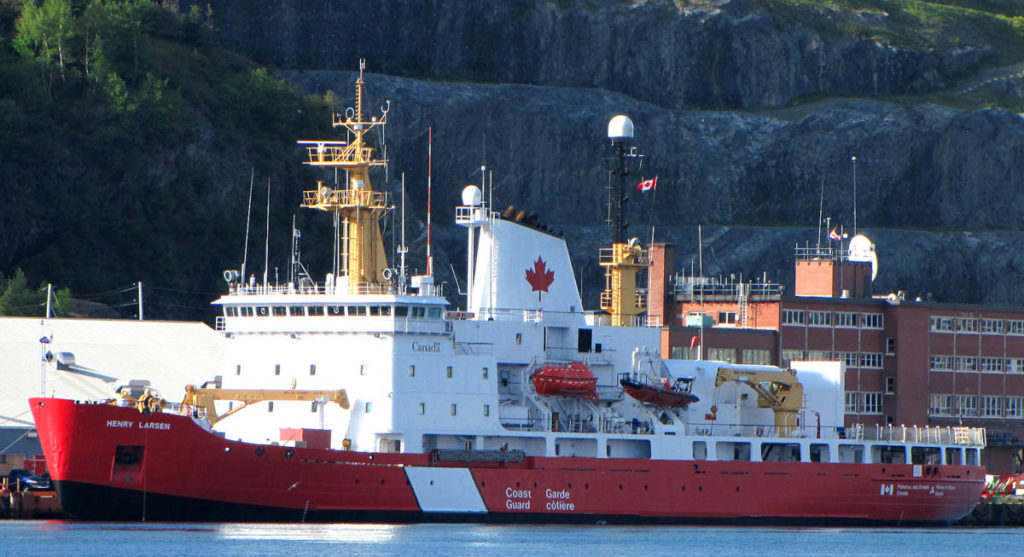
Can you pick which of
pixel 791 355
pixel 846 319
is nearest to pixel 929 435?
pixel 791 355

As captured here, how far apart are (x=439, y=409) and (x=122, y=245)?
32.4 m

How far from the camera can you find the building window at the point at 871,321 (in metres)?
66.8

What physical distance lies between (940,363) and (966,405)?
2006 millimetres

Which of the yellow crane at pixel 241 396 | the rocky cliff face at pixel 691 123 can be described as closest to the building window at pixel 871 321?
the rocky cliff face at pixel 691 123

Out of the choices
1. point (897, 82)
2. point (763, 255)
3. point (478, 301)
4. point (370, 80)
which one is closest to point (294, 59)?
point (370, 80)

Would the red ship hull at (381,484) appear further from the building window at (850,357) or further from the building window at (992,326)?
the building window at (992,326)

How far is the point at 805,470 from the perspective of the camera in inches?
1893

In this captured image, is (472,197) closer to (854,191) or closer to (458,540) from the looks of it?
(458,540)

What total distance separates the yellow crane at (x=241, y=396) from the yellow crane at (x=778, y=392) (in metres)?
11.7

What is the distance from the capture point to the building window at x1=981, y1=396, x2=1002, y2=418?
68.1 m

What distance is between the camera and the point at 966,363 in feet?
222

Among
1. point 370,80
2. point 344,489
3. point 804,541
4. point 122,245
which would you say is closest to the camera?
point 344,489

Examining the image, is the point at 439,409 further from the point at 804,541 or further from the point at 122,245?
the point at 122,245

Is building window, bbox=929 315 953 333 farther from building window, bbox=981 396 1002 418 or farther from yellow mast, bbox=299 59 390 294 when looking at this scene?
yellow mast, bbox=299 59 390 294
